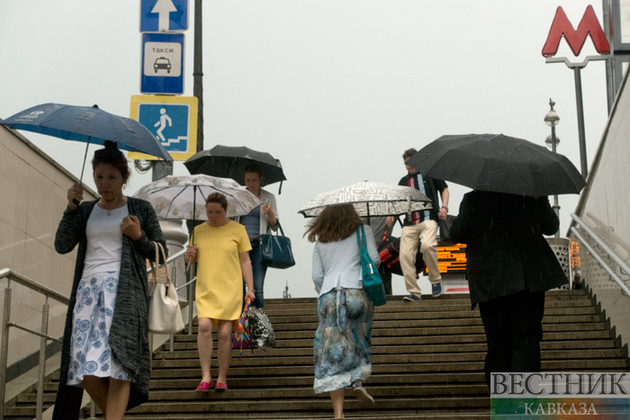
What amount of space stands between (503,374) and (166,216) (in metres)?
3.62

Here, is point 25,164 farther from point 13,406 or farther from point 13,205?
point 13,406

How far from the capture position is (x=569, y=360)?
774cm

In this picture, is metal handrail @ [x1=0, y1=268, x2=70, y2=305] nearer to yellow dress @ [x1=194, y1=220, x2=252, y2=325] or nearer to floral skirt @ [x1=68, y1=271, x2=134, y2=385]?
floral skirt @ [x1=68, y1=271, x2=134, y2=385]

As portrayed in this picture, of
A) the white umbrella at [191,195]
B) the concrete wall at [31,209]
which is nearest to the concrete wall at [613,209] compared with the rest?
the white umbrella at [191,195]

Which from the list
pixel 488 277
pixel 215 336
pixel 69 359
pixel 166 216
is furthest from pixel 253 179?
pixel 69 359

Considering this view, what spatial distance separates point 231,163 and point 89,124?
4402 mm

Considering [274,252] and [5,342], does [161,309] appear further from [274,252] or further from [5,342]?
[274,252]

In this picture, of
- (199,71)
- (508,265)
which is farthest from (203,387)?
(199,71)

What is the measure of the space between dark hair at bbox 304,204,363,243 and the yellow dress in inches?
38.0

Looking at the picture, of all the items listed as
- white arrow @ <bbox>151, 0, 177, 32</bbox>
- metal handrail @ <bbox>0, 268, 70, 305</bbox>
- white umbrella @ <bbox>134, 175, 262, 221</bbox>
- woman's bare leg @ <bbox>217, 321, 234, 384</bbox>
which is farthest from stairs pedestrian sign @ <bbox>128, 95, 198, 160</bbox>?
metal handrail @ <bbox>0, 268, 70, 305</bbox>

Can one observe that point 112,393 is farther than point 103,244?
No

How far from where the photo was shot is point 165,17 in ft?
33.5

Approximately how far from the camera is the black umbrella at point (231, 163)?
9.22 meters

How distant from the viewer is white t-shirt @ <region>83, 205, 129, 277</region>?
16.8 feet
